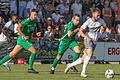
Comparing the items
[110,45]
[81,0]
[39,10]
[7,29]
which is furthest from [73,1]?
[7,29]

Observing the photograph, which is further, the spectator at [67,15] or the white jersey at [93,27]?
the spectator at [67,15]

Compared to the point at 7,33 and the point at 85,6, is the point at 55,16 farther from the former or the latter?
the point at 7,33

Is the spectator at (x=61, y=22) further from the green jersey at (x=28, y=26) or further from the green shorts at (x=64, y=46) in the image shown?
the green jersey at (x=28, y=26)

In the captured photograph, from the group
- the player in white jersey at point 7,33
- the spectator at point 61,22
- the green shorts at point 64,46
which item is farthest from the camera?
the spectator at point 61,22

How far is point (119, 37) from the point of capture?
27.5 meters

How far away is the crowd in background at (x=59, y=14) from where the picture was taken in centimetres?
2586

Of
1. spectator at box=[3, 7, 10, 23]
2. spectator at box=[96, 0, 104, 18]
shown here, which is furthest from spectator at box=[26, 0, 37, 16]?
spectator at box=[96, 0, 104, 18]

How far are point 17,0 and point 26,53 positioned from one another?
14.5ft

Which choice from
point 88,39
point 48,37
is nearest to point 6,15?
point 48,37

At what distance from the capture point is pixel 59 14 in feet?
93.3

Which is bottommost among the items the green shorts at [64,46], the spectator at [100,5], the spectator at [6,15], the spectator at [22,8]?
the green shorts at [64,46]

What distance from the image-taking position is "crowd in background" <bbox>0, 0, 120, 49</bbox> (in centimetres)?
2586

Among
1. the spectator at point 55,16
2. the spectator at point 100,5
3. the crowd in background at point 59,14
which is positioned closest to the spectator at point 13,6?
the crowd in background at point 59,14

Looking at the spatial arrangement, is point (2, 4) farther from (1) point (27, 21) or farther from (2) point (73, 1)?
(1) point (27, 21)
